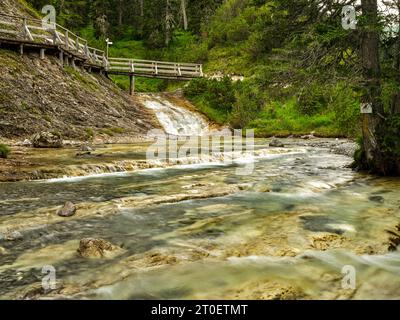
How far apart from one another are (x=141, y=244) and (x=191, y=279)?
4.00 feet

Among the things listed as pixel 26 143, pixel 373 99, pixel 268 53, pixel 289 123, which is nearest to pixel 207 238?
pixel 373 99

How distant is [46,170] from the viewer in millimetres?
9578

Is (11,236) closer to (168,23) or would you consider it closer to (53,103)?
(53,103)

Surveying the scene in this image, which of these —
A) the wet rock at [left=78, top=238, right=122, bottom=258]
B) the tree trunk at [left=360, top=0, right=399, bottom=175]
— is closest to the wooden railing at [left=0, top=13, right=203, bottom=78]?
the tree trunk at [left=360, top=0, right=399, bottom=175]

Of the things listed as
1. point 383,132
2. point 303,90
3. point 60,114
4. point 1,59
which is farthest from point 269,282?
point 1,59

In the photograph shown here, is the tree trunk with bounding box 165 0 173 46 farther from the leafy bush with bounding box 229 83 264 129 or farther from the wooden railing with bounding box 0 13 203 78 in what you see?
the leafy bush with bounding box 229 83 264 129

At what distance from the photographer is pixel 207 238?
5086mm

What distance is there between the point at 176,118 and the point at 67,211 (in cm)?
2272

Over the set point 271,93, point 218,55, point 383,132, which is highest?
point 218,55

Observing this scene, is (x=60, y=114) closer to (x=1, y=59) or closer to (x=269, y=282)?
(x=1, y=59)

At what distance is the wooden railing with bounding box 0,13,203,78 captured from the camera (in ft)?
66.8

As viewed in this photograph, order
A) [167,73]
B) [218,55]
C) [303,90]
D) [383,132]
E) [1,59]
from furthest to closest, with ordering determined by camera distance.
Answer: [218,55]
[167,73]
[1,59]
[383,132]
[303,90]
